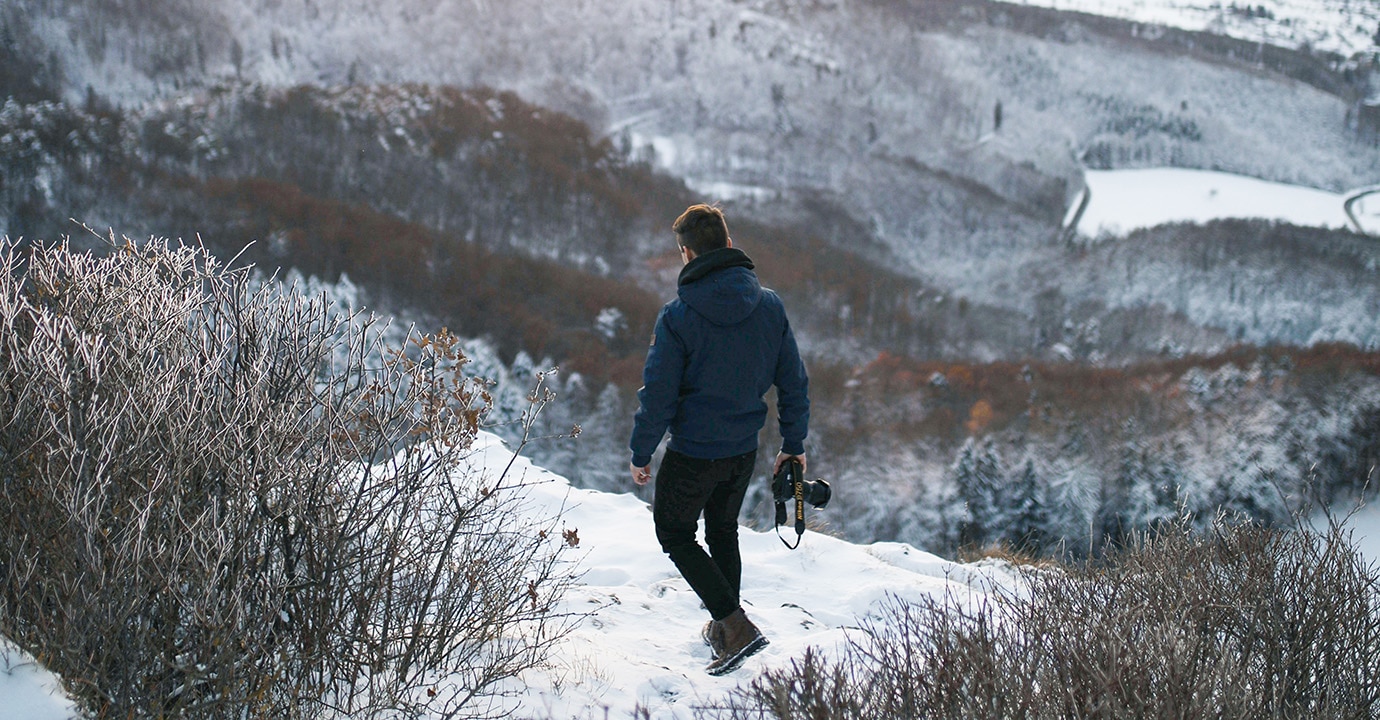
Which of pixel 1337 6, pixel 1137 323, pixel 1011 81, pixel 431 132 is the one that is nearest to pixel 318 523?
pixel 1137 323

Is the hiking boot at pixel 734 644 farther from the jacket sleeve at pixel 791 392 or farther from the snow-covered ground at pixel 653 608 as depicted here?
the jacket sleeve at pixel 791 392

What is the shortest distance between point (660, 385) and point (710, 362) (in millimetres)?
175

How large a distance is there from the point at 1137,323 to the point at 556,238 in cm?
3763

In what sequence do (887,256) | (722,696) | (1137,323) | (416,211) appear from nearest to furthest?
(722,696), (1137,323), (416,211), (887,256)

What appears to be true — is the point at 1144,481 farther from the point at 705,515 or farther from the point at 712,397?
the point at 712,397

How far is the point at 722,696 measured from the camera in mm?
2594

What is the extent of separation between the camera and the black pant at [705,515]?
2723 mm

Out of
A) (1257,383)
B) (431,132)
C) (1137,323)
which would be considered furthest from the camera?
(431,132)

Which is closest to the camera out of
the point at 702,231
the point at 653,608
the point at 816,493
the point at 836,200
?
the point at 702,231

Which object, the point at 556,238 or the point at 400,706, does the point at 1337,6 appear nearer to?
the point at 556,238

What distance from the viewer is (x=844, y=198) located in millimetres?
72062

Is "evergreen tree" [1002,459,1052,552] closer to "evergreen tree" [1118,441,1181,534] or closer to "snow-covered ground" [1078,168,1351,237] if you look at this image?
"evergreen tree" [1118,441,1181,534]

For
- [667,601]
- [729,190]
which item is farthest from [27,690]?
[729,190]

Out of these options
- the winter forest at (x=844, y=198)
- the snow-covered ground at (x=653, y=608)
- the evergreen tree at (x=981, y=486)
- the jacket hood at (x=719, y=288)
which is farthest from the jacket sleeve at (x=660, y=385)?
the evergreen tree at (x=981, y=486)
